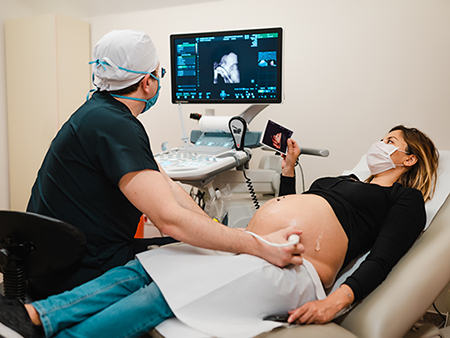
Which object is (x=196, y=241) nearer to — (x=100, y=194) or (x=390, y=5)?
(x=100, y=194)

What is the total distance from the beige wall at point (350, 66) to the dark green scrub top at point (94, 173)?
5.49 ft

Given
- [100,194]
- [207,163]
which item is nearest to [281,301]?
[100,194]

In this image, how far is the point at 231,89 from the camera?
228 cm

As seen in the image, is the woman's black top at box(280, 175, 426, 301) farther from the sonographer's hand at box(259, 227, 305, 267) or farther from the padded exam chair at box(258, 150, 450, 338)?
the sonographer's hand at box(259, 227, 305, 267)

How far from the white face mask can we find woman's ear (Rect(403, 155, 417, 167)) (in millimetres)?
23

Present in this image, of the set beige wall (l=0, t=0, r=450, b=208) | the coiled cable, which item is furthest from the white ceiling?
the coiled cable

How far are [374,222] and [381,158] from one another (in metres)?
0.33

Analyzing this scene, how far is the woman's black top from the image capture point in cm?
123

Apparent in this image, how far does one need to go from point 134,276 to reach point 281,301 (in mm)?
420

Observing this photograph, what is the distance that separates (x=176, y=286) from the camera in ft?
3.52

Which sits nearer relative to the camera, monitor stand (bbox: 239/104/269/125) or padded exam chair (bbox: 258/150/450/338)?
padded exam chair (bbox: 258/150/450/338)

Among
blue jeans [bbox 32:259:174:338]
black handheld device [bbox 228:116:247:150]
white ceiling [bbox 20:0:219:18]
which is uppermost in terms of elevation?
white ceiling [bbox 20:0:219:18]

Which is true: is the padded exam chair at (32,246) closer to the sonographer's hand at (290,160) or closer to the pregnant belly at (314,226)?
the pregnant belly at (314,226)

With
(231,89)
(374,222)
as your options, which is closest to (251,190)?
(231,89)
